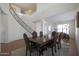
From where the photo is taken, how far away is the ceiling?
137 cm

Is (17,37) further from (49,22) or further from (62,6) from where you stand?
(62,6)

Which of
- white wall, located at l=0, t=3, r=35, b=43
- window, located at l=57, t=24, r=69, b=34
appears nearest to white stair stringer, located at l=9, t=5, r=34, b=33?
white wall, located at l=0, t=3, r=35, b=43

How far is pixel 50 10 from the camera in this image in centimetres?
137

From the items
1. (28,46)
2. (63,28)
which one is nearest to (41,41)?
(28,46)

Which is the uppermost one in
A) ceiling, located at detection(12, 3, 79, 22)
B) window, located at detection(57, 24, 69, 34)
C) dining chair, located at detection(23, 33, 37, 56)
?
ceiling, located at detection(12, 3, 79, 22)

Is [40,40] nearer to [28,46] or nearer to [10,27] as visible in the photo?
[28,46]

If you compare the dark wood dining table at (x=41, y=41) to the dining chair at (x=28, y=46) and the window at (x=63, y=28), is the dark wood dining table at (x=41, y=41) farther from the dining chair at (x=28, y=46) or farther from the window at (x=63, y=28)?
the window at (x=63, y=28)

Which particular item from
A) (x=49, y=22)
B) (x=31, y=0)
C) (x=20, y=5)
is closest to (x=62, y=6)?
(x=49, y=22)

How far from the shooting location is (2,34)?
4.51 feet

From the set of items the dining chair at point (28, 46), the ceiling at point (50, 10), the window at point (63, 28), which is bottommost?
the dining chair at point (28, 46)

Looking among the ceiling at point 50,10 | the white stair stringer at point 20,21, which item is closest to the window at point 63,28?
the ceiling at point 50,10

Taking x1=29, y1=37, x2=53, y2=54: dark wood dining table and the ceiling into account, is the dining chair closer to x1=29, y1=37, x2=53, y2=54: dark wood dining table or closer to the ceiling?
x1=29, y1=37, x2=53, y2=54: dark wood dining table

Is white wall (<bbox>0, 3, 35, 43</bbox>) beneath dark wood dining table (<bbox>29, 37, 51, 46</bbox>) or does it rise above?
above

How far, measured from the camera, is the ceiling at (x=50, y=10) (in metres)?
1.37
